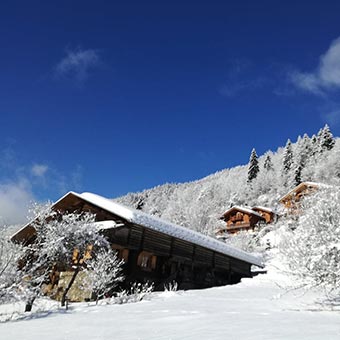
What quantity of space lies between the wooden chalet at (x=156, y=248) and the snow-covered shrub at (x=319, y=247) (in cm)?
1094

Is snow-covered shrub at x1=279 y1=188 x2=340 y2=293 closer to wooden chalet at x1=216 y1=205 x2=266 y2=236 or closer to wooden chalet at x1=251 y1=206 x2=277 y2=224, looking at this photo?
wooden chalet at x1=216 y1=205 x2=266 y2=236

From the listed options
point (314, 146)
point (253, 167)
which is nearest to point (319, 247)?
point (314, 146)

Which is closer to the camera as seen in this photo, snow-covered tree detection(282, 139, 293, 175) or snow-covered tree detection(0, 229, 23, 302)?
snow-covered tree detection(0, 229, 23, 302)

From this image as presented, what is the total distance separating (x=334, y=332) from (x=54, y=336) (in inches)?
219

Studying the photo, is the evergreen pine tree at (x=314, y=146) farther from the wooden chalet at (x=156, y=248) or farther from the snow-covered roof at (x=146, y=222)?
the snow-covered roof at (x=146, y=222)

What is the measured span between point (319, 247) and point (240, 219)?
5174 cm

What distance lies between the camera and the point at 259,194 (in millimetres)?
79438

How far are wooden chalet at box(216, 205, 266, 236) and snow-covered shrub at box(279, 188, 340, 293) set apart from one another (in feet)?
155

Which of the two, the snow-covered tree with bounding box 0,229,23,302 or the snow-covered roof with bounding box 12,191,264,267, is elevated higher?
the snow-covered roof with bounding box 12,191,264,267

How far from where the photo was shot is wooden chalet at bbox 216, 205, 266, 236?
5972 cm

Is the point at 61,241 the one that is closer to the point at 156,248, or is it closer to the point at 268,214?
the point at 156,248

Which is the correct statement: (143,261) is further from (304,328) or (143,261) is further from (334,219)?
(304,328)

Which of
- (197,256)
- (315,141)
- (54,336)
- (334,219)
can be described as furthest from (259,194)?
(54,336)

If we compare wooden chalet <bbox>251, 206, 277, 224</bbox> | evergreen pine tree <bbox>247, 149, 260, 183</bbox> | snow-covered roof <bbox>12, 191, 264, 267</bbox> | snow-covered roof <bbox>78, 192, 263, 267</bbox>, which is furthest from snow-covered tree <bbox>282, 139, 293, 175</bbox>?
snow-covered roof <bbox>12, 191, 264, 267</bbox>
